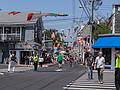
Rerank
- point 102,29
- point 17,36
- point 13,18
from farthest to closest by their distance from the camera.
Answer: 1. point 102,29
2. point 13,18
3. point 17,36

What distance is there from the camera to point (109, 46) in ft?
147

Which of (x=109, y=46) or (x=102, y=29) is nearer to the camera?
(x=109, y=46)

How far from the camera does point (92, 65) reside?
89.4ft

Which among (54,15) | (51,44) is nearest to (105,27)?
(54,15)

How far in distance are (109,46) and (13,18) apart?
34.0m

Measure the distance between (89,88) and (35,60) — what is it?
20.5m

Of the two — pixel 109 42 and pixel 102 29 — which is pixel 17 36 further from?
pixel 109 42

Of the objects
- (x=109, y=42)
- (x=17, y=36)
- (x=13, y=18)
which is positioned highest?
(x=13, y=18)

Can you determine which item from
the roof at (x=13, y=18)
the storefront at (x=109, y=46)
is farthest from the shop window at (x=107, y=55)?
the roof at (x=13, y=18)

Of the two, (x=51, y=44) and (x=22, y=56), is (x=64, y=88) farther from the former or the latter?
(x=51, y=44)

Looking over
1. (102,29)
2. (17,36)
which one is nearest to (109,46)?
(17,36)

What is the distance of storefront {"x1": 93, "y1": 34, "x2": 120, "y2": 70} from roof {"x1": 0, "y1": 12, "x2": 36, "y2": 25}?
2916 centimetres

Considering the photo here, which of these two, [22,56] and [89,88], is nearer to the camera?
[89,88]

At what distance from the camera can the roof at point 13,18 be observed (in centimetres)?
7384
